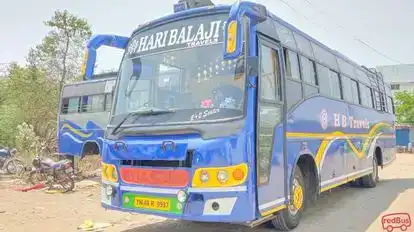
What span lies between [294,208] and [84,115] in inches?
407

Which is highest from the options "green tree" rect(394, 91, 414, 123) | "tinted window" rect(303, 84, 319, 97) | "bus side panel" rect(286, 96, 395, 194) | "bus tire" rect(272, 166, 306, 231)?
"green tree" rect(394, 91, 414, 123)

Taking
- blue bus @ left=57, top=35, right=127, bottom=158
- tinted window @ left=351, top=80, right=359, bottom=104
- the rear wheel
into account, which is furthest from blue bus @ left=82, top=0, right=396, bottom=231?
blue bus @ left=57, top=35, right=127, bottom=158

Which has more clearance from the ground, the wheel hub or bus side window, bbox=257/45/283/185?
bus side window, bbox=257/45/283/185

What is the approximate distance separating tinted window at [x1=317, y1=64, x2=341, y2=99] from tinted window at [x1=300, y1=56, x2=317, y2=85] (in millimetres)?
313

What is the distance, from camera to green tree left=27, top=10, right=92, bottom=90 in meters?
23.2

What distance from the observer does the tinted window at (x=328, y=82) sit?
25.0 feet

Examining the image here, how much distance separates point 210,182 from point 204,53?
1.62 m

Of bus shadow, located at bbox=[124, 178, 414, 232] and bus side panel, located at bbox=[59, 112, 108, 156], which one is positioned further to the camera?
bus side panel, located at bbox=[59, 112, 108, 156]

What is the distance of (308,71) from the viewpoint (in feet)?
23.1

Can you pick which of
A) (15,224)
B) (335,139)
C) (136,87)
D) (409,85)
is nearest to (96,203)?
(15,224)

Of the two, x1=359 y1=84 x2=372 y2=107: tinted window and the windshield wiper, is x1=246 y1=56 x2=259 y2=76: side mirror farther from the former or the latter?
x1=359 y1=84 x2=372 y2=107: tinted window

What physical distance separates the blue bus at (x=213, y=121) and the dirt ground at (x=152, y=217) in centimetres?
90

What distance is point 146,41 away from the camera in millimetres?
5797

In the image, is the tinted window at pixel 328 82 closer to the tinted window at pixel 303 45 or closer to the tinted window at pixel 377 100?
the tinted window at pixel 303 45
